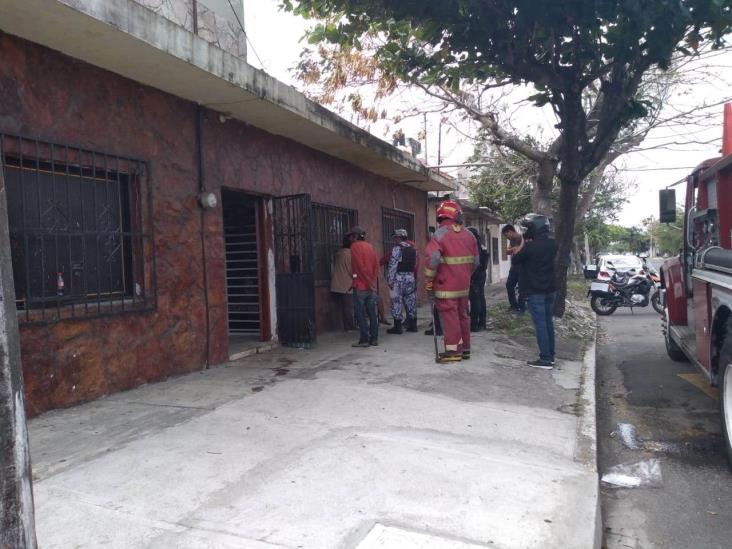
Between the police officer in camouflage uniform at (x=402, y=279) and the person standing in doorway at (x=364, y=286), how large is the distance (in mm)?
796

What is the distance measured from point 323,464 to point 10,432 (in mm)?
2214

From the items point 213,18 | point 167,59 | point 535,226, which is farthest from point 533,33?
point 167,59

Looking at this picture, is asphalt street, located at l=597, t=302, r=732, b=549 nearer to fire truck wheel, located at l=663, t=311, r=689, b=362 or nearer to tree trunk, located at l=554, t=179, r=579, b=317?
fire truck wheel, located at l=663, t=311, r=689, b=362

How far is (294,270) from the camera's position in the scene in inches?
303

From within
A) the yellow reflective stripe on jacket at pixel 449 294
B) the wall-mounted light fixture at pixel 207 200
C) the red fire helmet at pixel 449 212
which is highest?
the wall-mounted light fixture at pixel 207 200

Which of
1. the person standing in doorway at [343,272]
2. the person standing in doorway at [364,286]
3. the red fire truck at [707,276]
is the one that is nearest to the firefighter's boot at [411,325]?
the person standing in doorway at [343,272]

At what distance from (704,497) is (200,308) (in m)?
4.82

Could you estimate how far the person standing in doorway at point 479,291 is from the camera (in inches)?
338

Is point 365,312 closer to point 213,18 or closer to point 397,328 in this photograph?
point 397,328

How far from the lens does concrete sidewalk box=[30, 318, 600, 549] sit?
2.81 metres

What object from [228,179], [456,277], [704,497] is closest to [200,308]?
[228,179]

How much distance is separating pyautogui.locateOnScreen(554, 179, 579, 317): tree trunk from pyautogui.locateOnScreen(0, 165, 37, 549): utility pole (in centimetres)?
926

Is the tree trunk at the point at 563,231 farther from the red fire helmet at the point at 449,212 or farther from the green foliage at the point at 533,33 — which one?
the red fire helmet at the point at 449,212

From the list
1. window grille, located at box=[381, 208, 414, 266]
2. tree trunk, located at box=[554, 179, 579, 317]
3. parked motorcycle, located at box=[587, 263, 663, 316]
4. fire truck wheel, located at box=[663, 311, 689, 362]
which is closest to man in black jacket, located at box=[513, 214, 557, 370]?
fire truck wheel, located at box=[663, 311, 689, 362]
